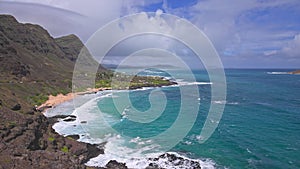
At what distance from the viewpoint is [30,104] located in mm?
42562

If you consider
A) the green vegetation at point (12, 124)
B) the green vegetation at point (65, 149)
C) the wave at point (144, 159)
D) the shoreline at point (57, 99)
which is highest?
the green vegetation at point (12, 124)

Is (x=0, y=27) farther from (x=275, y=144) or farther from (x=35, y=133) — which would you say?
(x=275, y=144)

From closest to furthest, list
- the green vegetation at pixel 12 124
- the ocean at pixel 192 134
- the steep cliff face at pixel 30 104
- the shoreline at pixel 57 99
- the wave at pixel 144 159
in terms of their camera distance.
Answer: the steep cliff face at pixel 30 104, the green vegetation at pixel 12 124, the wave at pixel 144 159, the ocean at pixel 192 134, the shoreline at pixel 57 99

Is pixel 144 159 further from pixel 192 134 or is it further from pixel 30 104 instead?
pixel 30 104

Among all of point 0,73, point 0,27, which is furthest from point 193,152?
point 0,27

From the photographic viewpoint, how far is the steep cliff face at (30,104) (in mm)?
20213

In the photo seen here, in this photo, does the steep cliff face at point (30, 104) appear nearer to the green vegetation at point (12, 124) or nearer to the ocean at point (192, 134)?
the green vegetation at point (12, 124)

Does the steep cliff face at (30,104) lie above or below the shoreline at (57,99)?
above

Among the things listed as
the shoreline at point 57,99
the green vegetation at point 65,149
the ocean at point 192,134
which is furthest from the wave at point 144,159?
the shoreline at point 57,99

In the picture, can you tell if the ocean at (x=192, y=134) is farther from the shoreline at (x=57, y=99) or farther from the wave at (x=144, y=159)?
the shoreline at (x=57, y=99)

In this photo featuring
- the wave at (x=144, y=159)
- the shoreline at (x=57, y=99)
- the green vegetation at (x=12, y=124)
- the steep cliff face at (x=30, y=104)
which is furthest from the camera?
the shoreline at (x=57, y=99)

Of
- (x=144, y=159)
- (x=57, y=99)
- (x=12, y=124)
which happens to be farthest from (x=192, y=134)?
(x=57, y=99)

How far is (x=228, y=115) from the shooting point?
51.5 meters

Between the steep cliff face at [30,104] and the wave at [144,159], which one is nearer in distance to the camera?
the steep cliff face at [30,104]
